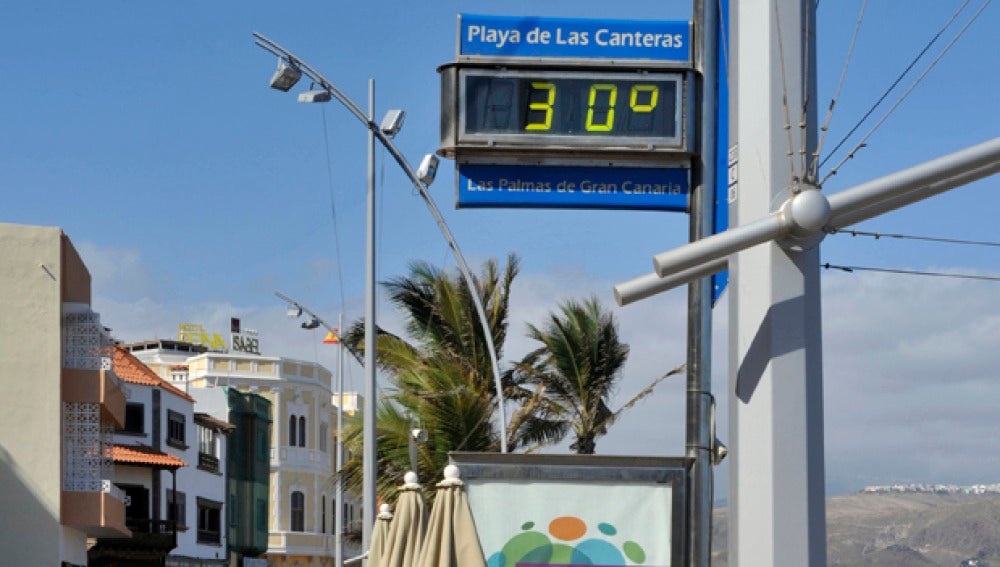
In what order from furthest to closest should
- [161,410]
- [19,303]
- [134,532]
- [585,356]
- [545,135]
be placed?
[161,410] < [134,532] < [19,303] < [585,356] < [545,135]

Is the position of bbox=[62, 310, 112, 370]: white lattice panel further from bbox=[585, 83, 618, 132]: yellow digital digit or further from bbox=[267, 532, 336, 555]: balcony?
bbox=[267, 532, 336, 555]: balcony

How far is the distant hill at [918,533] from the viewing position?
29.2 m

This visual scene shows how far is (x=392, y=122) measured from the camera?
85.2 ft

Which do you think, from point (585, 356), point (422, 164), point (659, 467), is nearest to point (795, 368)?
point (659, 467)

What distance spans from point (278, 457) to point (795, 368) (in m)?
74.0

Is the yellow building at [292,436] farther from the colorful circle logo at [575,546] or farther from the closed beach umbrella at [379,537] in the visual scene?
the colorful circle logo at [575,546]

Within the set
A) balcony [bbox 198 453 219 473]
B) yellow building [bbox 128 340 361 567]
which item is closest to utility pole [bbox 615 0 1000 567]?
balcony [bbox 198 453 219 473]

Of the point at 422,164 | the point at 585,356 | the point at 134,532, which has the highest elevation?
the point at 422,164

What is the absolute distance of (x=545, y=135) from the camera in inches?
312

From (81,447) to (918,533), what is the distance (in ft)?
59.1

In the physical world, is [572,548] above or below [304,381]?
below

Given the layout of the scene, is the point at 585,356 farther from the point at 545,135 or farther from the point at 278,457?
the point at 278,457

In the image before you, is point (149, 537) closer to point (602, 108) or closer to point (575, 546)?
point (575, 546)

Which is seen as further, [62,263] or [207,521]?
[207,521]
